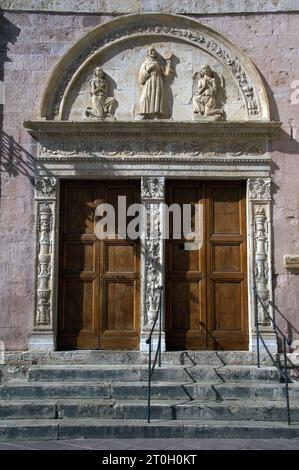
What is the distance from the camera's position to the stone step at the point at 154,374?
757 cm

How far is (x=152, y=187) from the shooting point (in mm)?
8555

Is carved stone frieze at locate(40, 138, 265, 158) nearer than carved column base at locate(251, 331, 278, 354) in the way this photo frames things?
No

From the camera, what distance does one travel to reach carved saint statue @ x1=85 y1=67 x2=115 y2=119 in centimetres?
869

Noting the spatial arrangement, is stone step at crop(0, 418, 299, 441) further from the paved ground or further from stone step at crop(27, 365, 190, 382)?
stone step at crop(27, 365, 190, 382)

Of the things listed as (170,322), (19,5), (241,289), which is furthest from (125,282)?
(19,5)

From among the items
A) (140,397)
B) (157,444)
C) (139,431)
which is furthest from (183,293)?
(157,444)

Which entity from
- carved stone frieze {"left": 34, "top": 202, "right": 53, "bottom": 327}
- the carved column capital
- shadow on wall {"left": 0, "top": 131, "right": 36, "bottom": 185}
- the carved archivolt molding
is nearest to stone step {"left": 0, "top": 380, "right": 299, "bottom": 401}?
carved stone frieze {"left": 34, "top": 202, "right": 53, "bottom": 327}

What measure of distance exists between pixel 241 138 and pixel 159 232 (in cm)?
194

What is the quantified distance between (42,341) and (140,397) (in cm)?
189

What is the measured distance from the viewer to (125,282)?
28.1ft

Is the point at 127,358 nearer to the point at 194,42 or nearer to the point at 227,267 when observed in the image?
the point at 227,267

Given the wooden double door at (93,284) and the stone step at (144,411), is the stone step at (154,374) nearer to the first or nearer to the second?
the stone step at (144,411)

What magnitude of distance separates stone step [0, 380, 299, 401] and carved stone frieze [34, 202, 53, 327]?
1.27 meters
